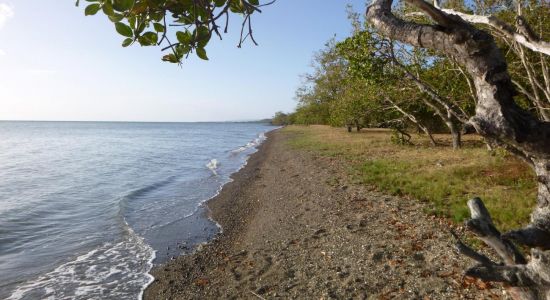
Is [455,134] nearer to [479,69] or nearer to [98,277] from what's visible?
[98,277]

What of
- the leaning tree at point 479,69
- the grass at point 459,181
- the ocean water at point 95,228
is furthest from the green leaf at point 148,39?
the grass at point 459,181

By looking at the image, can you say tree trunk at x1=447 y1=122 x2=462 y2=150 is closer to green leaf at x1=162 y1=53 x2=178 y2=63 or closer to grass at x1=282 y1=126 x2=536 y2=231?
grass at x1=282 y1=126 x2=536 y2=231

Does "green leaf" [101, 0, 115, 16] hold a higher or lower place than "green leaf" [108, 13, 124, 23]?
higher

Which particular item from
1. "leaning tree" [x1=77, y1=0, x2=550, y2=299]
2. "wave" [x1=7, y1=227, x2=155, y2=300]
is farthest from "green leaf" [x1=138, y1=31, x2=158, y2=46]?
"wave" [x1=7, y1=227, x2=155, y2=300]

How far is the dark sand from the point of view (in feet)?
22.9

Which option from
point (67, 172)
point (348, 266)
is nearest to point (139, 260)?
point (348, 266)

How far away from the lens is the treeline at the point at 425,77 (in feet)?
39.3

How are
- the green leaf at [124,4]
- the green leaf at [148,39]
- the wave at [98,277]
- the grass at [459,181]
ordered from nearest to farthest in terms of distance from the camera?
the green leaf at [124,4], the green leaf at [148,39], the wave at [98,277], the grass at [459,181]

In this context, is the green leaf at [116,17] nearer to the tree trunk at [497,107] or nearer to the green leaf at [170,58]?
the green leaf at [170,58]

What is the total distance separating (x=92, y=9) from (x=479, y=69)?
2.33 metres

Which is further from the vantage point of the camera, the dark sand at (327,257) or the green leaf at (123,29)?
the dark sand at (327,257)

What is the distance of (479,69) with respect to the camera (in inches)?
84.4

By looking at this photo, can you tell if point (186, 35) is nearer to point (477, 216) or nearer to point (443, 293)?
point (477, 216)

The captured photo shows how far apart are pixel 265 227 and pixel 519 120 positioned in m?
9.90
